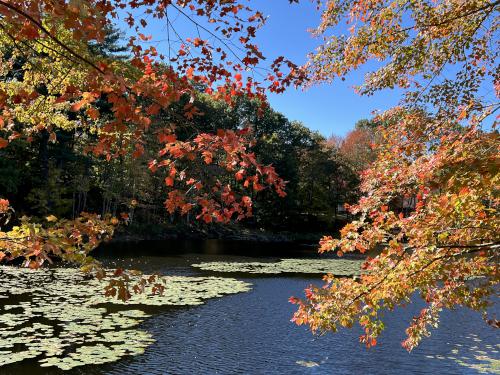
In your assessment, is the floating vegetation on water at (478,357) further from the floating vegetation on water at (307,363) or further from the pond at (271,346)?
the floating vegetation on water at (307,363)

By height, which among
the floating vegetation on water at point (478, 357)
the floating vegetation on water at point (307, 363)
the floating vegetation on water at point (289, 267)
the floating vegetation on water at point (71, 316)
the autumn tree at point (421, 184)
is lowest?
the floating vegetation on water at point (307, 363)

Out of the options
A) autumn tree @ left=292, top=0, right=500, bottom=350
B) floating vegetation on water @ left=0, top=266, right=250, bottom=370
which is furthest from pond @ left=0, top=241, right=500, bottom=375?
autumn tree @ left=292, top=0, right=500, bottom=350

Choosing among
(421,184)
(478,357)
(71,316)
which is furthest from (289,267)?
(421,184)

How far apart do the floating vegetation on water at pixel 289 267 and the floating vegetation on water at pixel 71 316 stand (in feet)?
12.3

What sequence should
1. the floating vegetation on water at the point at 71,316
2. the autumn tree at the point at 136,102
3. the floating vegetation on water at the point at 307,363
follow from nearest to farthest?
the autumn tree at the point at 136,102 → the floating vegetation on water at the point at 71,316 → the floating vegetation on water at the point at 307,363

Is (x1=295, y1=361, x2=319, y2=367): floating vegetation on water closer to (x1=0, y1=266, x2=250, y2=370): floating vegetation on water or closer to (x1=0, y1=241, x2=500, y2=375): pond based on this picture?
(x1=0, y1=241, x2=500, y2=375): pond

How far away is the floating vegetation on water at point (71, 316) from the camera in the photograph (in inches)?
281

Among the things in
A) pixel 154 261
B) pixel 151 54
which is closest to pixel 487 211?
pixel 151 54

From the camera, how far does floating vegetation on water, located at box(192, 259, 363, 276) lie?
18.0 m

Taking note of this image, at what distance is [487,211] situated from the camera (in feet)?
14.4

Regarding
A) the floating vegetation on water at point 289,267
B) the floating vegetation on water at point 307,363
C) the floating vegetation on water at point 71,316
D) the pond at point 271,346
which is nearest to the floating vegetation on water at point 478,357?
the pond at point 271,346

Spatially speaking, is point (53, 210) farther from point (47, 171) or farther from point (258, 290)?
point (258, 290)

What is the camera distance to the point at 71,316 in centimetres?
926

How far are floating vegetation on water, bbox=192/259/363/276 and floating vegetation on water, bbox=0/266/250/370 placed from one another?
3.76m
